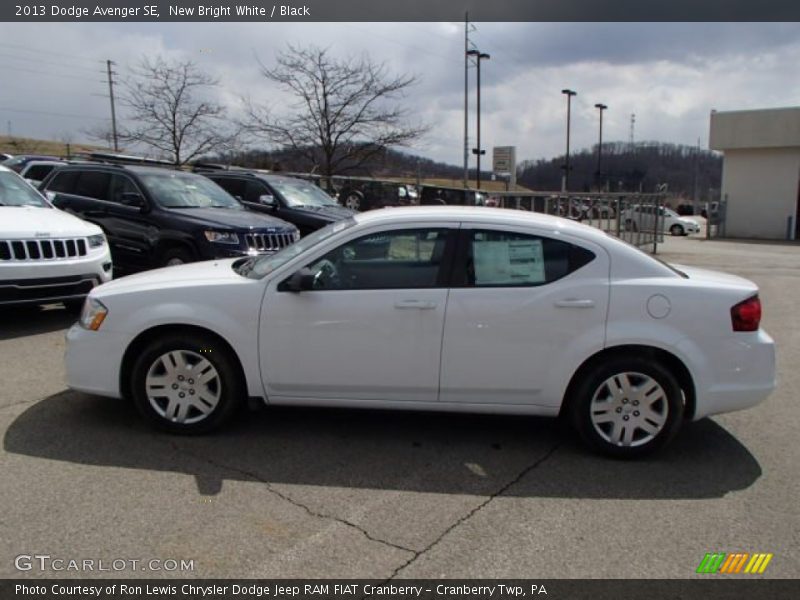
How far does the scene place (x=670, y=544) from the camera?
10.2ft

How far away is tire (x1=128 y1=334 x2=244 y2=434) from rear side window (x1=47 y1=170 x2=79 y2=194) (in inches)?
264

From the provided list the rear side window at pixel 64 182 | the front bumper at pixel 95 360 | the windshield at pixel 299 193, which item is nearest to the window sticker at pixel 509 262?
the front bumper at pixel 95 360

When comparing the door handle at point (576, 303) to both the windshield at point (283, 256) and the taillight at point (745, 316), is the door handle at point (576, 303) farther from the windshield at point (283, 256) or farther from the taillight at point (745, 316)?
the windshield at point (283, 256)

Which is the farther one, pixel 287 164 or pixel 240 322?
pixel 287 164

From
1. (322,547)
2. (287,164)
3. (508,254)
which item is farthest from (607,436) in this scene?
(287,164)

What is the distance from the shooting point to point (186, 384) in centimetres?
420

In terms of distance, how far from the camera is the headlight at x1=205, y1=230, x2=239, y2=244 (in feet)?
27.6

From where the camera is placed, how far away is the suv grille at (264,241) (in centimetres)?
864

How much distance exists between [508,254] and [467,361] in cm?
74

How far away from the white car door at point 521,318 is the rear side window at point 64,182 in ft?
25.9

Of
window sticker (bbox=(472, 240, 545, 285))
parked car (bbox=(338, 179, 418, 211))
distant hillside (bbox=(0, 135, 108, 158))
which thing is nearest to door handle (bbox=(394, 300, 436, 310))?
window sticker (bbox=(472, 240, 545, 285))

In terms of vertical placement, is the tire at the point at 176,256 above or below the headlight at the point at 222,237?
below
